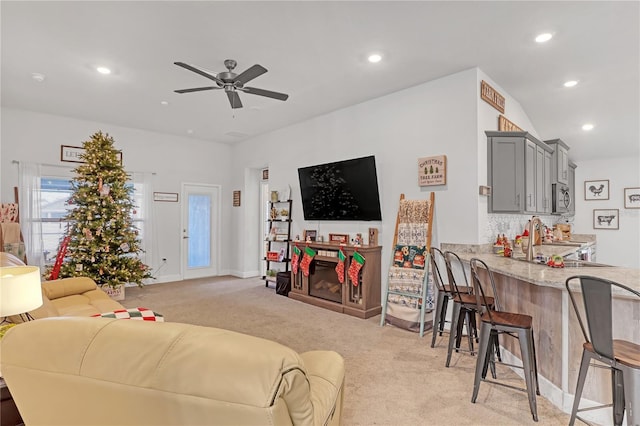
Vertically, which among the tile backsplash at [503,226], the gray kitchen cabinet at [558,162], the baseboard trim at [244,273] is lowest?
the baseboard trim at [244,273]

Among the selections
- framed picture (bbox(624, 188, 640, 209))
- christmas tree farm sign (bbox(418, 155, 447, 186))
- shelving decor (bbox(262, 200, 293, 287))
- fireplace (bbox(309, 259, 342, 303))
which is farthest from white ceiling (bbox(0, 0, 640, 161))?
framed picture (bbox(624, 188, 640, 209))

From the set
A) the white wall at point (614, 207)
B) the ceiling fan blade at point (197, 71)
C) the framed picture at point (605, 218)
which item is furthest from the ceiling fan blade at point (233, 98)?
the framed picture at point (605, 218)

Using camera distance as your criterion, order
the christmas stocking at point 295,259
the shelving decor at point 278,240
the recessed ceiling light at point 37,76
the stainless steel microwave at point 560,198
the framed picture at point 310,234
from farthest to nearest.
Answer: the shelving decor at point 278,240
the framed picture at point 310,234
the christmas stocking at point 295,259
the stainless steel microwave at point 560,198
the recessed ceiling light at point 37,76

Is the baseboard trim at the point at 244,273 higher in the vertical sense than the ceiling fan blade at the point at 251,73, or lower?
lower

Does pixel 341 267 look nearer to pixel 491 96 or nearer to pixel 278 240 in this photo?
pixel 278 240

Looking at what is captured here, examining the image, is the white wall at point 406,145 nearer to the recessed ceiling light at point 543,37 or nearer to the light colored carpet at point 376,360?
the recessed ceiling light at point 543,37

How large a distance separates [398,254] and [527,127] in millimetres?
3154

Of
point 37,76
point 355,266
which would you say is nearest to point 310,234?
point 355,266

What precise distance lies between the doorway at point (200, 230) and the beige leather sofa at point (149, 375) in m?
6.29

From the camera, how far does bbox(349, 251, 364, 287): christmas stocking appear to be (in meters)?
4.52

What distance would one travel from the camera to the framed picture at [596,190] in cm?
745

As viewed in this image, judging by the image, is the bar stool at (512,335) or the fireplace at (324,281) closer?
the bar stool at (512,335)

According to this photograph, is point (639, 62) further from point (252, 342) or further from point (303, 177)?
point (252, 342)

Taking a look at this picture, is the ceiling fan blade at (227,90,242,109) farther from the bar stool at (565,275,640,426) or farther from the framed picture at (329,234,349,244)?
the bar stool at (565,275,640,426)
